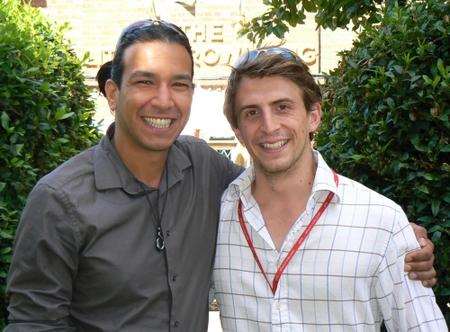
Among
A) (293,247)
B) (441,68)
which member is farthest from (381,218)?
(441,68)

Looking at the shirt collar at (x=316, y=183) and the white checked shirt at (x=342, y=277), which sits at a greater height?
the shirt collar at (x=316, y=183)

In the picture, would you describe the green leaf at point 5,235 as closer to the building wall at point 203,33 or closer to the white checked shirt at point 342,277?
the white checked shirt at point 342,277

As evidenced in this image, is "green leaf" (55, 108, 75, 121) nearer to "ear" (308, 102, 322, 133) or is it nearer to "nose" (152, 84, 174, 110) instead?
"nose" (152, 84, 174, 110)

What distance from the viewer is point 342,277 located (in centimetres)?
245

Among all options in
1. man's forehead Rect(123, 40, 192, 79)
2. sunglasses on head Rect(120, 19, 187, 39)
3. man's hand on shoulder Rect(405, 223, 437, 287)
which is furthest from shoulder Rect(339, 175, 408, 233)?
sunglasses on head Rect(120, 19, 187, 39)

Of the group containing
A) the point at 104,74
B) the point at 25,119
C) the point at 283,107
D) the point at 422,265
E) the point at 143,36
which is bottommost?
the point at 422,265

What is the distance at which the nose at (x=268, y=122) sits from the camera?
2611 millimetres

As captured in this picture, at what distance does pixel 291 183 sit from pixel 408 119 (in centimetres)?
64

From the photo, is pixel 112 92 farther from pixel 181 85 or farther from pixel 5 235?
pixel 5 235

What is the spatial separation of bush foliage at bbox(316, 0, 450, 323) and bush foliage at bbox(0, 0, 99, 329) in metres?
1.67

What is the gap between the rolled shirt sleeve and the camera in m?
2.38

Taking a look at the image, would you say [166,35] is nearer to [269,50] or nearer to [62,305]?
[269,50]

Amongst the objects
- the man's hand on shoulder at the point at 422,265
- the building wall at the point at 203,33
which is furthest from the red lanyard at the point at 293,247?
the building wall at the point at 203,33

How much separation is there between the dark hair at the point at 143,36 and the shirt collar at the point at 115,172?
27 centimetres
